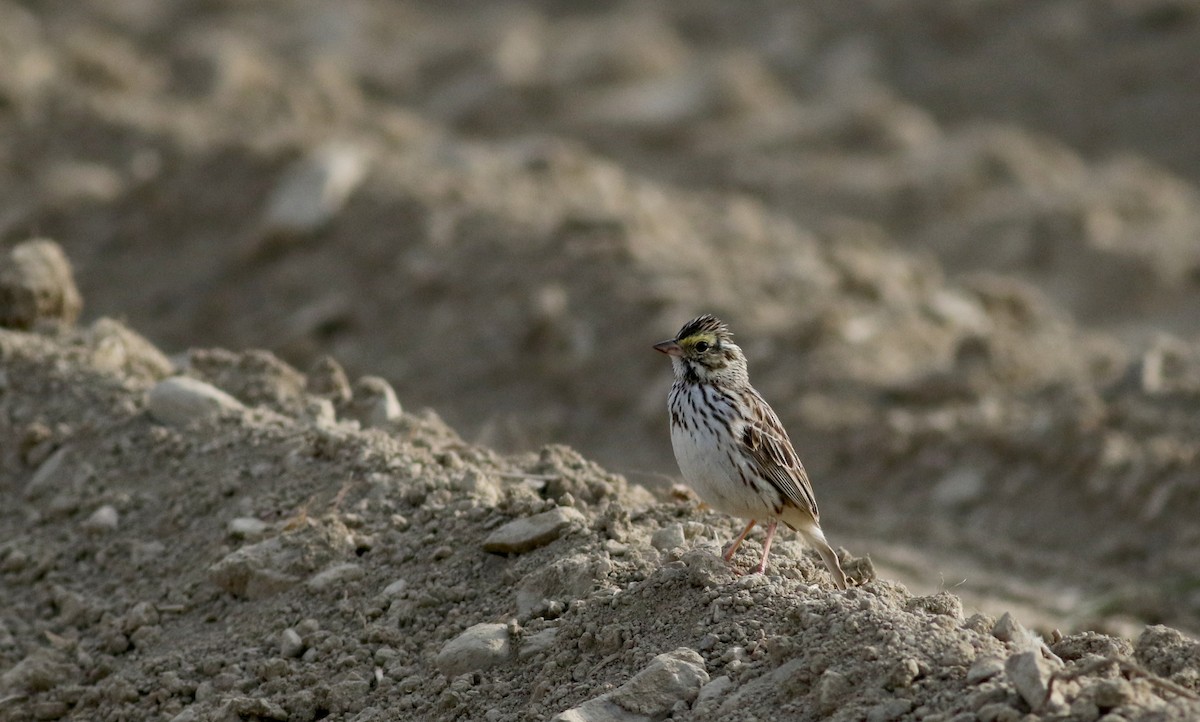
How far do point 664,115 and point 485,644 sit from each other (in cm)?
1719

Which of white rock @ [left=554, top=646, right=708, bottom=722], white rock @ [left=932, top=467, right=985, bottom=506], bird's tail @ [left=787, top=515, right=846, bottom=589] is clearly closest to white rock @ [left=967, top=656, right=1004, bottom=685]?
white rock @ [left=554, top=646, right=708, bottom=722]

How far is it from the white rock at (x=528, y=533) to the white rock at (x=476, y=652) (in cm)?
57

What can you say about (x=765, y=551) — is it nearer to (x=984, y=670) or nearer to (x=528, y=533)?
(x=528, y=533)

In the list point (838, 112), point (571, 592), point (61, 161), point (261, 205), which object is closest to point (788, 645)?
point (571, 592)

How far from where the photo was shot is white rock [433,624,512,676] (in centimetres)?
634

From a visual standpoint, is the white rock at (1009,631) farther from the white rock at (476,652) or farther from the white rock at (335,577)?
the white rock at (335,577)

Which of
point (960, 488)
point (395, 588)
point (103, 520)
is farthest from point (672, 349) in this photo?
point (960, 488)

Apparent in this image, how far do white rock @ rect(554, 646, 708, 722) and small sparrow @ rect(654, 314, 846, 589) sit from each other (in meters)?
0.87

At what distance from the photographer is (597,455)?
13.2 meters

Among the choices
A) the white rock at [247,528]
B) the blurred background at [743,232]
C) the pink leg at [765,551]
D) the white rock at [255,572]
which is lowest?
the pink leg at [765,551]

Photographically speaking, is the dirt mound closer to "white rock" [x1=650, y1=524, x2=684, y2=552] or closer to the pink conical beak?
"white rock" [x1=650, y1=524, x2=684, y2=552]

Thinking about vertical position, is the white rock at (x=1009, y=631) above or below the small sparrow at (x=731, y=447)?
→ below

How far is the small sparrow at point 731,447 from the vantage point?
6.88 m

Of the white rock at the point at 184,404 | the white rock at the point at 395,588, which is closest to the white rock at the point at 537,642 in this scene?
the white rock at the point at 395,588
